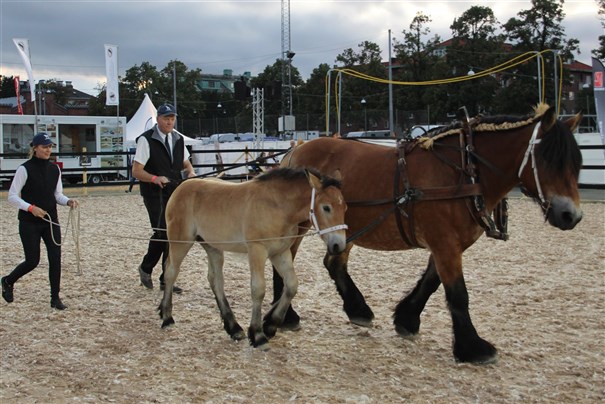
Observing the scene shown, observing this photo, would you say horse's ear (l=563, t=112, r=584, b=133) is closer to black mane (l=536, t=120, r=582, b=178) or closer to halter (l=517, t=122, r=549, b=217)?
black mane (l=536, t=120, r=582, b=178)

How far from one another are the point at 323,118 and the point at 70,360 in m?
34.7

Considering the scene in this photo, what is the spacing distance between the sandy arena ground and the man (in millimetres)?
682

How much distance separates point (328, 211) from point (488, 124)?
1.52 metres

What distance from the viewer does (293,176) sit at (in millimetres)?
4934

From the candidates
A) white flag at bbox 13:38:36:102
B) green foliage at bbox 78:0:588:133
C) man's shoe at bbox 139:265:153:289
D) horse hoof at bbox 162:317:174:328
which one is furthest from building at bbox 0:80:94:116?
horse hoof at bbox 162:317:174:328

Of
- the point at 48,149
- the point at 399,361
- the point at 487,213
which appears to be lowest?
the point at 399,361

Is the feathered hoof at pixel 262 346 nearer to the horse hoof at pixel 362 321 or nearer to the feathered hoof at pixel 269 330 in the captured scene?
the feathered hoof at pixel 269 330

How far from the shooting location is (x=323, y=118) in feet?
127

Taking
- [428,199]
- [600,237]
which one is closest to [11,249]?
[428,199]

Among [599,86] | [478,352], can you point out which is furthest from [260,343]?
[599,86]

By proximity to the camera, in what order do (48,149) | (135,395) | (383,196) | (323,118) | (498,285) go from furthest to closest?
(323,118) → (498,285) → (48,149) → (383,196) → (135,395)

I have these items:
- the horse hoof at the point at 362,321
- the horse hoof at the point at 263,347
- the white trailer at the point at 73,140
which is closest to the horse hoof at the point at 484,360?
the horse hoof at the point at 362,321

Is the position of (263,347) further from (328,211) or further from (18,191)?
(18,191)

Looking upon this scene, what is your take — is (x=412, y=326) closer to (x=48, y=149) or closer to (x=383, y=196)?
(x=383, y=196)
